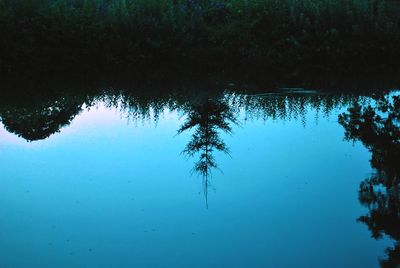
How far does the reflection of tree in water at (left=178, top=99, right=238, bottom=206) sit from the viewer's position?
26.4 ft

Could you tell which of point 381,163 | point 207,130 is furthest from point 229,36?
point 381,163

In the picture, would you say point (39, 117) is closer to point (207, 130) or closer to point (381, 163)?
point (207, 130)

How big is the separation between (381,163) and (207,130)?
Result: 9.34 feet

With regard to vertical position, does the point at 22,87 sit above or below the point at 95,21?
below

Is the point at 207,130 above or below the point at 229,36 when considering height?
below

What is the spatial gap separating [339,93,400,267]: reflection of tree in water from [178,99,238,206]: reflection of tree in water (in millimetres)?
1884

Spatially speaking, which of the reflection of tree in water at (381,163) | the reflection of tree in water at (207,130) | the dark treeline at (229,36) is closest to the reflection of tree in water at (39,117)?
the reflection of tree in water at (207,130)

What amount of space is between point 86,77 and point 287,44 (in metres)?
4.91

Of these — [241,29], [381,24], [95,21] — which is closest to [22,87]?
[95,21]

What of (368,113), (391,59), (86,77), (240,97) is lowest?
(368,113)

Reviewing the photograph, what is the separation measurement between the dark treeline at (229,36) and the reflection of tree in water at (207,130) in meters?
3.54

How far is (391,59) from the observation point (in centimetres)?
1509

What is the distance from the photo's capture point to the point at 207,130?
9.50m

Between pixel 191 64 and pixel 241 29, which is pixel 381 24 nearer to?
pixel 241 29
